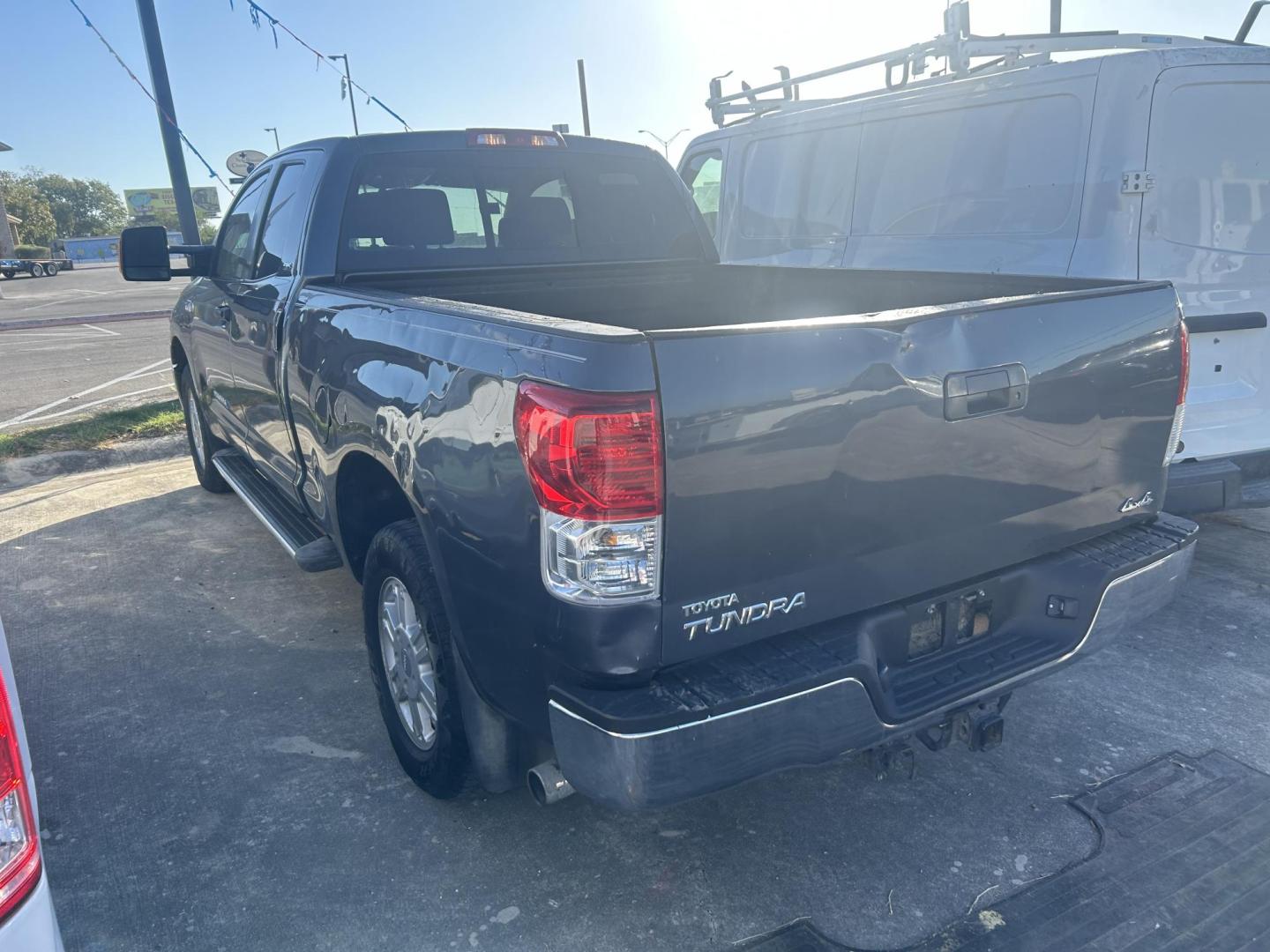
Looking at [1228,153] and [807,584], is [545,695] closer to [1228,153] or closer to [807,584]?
[807,584]

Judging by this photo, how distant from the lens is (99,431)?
25.8 ft

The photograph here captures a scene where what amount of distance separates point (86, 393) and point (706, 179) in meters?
7.10

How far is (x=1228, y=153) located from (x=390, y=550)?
395 centimetres

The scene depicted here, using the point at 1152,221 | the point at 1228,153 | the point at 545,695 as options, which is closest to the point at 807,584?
the point at 545,695

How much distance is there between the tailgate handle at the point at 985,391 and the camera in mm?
2328

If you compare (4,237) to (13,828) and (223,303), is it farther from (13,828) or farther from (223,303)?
(13,828)

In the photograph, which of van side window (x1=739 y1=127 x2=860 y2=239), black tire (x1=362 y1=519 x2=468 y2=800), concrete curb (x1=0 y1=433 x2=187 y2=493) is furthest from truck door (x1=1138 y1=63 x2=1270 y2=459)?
concrete curb (x1=0 y1=433 x2=187 y2=493)

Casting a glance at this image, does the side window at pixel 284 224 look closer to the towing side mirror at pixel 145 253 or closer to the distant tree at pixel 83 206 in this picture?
the towing side mirror at pixel 145 253

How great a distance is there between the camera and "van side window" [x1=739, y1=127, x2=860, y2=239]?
19.1 feet

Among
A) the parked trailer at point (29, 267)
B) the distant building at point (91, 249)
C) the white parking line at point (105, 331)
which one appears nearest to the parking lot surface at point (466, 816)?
the white parking line at point (105, 331)

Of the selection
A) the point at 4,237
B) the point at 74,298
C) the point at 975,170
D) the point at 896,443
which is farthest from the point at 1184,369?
the point at 4,237

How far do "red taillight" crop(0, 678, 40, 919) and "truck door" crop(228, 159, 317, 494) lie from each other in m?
2.42

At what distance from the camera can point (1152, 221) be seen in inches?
166

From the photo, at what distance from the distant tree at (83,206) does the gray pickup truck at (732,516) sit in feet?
368
